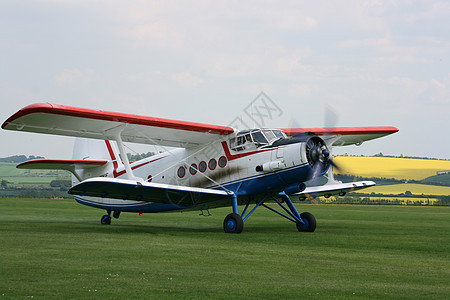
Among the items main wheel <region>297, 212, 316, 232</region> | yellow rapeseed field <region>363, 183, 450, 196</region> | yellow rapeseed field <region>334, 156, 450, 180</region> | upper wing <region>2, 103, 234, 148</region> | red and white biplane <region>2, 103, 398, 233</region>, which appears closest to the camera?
Answer: upper wing <region>2, 103, 234, 148</region>

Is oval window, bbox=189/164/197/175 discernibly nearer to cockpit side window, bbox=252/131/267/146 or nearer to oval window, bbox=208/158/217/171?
oval window, bbox=208/158/217/171

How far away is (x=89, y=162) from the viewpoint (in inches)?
941

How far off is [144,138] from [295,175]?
5687 mm

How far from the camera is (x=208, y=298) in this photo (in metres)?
7.66

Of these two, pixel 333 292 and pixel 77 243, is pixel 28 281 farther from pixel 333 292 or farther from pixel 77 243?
pixel 77 243

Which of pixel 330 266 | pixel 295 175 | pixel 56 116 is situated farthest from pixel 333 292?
pixel 56 116

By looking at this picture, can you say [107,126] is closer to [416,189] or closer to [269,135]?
[269,135]

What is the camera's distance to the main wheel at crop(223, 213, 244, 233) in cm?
1788

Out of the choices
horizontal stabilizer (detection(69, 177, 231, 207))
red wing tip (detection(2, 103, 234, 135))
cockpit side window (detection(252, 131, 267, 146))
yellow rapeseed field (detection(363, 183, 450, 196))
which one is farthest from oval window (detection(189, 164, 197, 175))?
yellow rapeseed field (detection(363, 183, 450, 196))

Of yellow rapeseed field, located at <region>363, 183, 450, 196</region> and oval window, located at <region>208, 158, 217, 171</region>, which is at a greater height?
oval window, located at <region>208, 158, 217, 171</region>

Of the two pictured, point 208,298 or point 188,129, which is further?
point 188,129

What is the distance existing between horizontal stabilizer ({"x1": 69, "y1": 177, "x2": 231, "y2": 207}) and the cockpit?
1649 millimetres

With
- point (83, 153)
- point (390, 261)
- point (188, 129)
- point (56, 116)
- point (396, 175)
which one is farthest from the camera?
point (396, 175)

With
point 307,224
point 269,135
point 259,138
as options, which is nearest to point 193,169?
point 259,138
